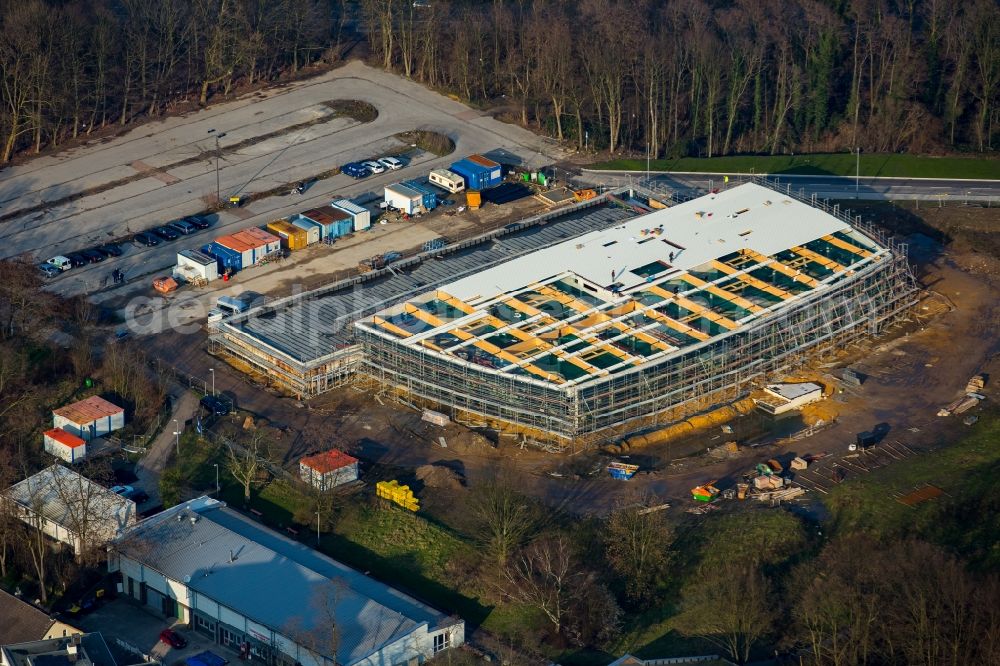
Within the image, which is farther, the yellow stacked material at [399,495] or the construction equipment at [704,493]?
the construction equipment at [704,493]

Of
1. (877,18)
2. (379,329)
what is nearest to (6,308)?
(379,329)

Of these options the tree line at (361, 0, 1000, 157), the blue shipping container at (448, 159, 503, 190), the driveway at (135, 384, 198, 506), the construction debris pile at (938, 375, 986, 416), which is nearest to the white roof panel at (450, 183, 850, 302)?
the construction debris pile at (938, 375, 986, 416)

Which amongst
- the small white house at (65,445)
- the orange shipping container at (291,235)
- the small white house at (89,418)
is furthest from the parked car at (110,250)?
the small white house at (65,445)

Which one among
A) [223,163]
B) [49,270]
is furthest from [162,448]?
[223,163]

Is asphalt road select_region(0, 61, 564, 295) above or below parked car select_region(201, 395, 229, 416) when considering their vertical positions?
above

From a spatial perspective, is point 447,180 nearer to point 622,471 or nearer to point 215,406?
point 215,406

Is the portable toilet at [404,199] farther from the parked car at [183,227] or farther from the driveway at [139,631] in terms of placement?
the driveway at [139,631]

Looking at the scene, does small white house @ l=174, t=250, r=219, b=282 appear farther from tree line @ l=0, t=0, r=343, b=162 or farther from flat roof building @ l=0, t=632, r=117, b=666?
flat roof building @ l=0, t=632, r=117, b=666
